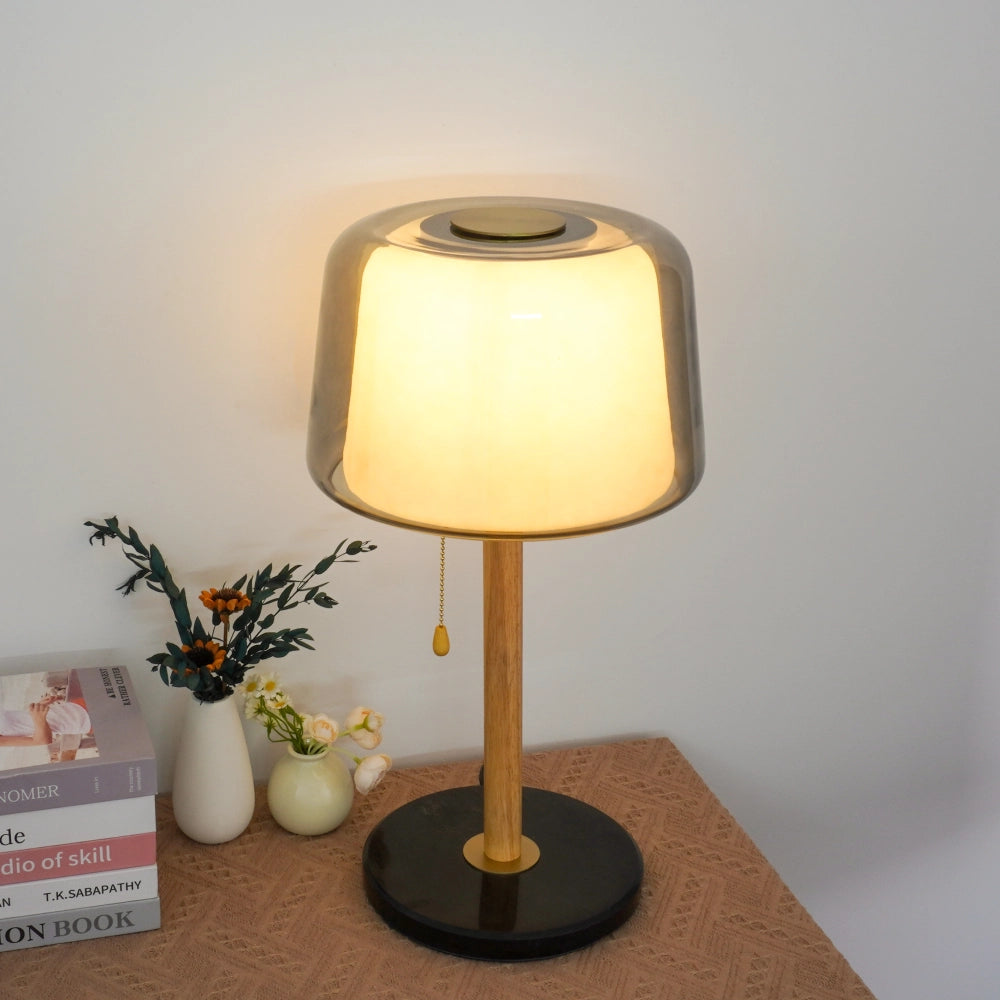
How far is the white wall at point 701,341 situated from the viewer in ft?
3.67

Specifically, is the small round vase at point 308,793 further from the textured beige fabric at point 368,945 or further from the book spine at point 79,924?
the book spine at point 79,924

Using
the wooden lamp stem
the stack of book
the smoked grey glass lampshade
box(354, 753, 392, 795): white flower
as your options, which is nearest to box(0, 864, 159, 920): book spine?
the stack of book

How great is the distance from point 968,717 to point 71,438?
1188mm

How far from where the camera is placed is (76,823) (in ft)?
3.44

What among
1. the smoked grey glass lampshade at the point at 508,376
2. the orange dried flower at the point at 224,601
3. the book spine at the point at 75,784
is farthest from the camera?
the orange dried flower at the point at 224,601

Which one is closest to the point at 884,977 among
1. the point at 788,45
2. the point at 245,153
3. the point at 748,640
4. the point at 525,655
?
the point at 748,640

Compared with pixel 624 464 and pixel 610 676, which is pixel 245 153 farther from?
pixel 610 676

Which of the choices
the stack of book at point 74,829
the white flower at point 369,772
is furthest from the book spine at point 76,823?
the white flower at point 369,772

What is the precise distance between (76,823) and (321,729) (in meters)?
0.25

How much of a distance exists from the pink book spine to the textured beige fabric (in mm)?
73

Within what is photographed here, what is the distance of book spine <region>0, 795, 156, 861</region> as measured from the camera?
1.03 metres

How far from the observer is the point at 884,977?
1.73 m

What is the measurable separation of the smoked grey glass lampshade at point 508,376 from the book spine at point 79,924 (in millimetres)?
454

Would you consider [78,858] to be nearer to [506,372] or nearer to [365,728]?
[365,728]
